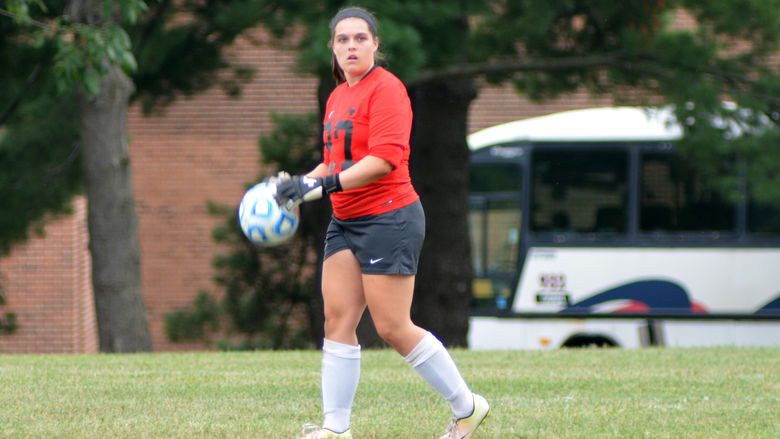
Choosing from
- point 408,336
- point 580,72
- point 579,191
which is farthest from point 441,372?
point 579,191

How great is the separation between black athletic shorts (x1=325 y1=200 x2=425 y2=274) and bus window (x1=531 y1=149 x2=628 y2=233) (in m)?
10.5

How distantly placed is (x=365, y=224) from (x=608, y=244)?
1069 centimetres

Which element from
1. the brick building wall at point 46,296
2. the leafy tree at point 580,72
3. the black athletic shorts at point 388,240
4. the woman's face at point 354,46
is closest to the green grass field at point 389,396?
the black athletic shorts at point 388,240

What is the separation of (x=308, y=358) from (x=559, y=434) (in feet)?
12.0

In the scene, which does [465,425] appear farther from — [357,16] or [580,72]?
[580,72]

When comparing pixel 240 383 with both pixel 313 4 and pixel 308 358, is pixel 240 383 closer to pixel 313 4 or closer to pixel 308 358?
pixel 308 358

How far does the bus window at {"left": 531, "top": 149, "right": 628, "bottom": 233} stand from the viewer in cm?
1471

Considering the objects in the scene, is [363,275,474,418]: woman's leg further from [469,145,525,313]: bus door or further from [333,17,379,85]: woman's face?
[469,145,525,313]: bus door

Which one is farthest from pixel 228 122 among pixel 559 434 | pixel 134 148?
pixel 559 434

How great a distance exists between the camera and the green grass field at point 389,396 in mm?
4855

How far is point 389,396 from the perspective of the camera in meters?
5.94

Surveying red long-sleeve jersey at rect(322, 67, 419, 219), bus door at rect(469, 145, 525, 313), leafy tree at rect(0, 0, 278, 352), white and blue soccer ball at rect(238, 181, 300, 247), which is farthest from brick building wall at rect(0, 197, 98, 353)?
red long-sleeve jersey at rect(322, 67, 419, 219)

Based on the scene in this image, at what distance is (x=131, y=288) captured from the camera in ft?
33.9

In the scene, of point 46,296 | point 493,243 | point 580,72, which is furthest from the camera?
point 46,296
